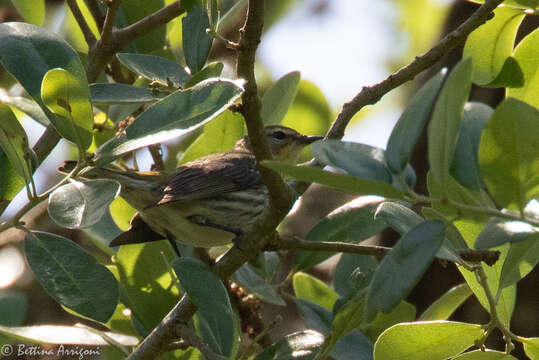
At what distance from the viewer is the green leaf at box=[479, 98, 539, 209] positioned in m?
1.47

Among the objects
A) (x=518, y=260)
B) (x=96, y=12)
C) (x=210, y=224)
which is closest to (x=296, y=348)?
(x=518, y=260)

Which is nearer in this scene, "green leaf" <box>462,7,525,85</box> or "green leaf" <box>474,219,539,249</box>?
"green leaf" <box>474,219,539,249</box>

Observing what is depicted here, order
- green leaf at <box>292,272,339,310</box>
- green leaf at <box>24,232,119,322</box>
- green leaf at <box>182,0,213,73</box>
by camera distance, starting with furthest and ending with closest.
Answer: green leaf at <box>292,272,339,310</box> → green leaf at <box>182,0,213,73</box> → green leaf at <box>24,232,119,322</box>

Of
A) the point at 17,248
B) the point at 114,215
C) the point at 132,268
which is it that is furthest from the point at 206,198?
the point at 17,248

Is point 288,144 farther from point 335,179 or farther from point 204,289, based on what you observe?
point 335,179

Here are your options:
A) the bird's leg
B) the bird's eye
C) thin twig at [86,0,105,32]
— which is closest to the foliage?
thin twig at [86,0,105,32]

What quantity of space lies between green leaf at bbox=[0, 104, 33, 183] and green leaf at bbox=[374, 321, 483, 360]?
1042 millimetres

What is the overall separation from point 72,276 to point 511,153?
1.21 metres

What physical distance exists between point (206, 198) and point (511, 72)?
2033 millimetres

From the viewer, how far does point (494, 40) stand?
245 centimetres

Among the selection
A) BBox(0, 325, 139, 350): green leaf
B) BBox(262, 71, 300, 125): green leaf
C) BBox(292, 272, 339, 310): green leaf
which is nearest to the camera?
BBox(0, 325, 139, 350): green leaf

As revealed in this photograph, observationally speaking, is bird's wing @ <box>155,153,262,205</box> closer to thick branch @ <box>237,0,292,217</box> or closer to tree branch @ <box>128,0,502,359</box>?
tree branch @ <box>128,0,502,359</box>

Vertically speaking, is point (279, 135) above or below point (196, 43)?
below

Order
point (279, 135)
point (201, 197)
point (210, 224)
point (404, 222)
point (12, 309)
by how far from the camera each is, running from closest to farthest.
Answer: point (404, 222) < point (12, 309) < point (210, 224) < point (201, 197) < point (279, 135)
